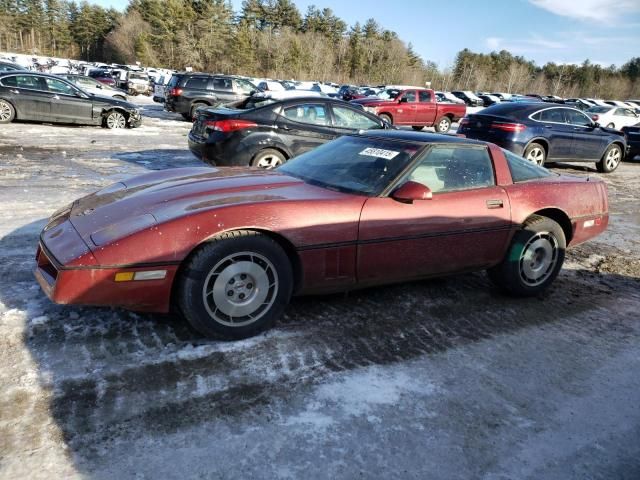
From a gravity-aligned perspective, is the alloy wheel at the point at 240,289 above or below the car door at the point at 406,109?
below

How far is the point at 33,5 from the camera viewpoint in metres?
91.1

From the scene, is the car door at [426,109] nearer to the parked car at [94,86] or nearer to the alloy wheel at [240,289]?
the parked car at [94,86]

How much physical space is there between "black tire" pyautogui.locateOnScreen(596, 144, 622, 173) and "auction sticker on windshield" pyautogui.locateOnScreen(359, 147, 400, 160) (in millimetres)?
11253

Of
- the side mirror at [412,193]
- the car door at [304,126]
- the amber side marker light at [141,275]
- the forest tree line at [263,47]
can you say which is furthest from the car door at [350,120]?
the forest tree line at [263,47]

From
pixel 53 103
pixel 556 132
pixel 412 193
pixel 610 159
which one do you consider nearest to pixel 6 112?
pixel 53 103

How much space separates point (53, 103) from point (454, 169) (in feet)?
44.0

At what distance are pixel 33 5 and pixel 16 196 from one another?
106962 mm

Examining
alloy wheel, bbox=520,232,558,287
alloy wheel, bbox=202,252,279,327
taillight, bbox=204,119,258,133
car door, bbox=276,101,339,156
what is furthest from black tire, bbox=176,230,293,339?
car door, bbox=276,101,339,156

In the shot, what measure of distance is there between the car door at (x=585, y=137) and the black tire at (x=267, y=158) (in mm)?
7786

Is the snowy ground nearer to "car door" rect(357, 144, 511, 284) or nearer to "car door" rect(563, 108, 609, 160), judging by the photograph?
"car door" rect(357, 144, 511, 284)

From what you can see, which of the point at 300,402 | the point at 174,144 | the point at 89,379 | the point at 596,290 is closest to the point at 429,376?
the point at 300,402

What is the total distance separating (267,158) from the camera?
8.07m

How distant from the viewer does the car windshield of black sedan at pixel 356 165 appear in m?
3.76

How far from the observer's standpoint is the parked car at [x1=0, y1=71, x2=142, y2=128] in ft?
44.0
